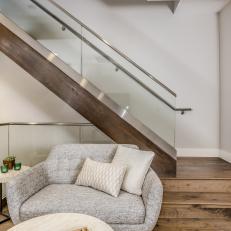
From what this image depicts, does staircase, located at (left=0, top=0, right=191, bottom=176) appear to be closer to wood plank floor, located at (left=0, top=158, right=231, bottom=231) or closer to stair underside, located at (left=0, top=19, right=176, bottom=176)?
stair underside, located at (left=0, top=19, right=176, bottom=176)

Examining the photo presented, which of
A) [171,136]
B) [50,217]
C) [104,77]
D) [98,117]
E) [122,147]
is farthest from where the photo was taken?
[104,77]

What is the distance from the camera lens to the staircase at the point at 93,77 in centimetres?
308

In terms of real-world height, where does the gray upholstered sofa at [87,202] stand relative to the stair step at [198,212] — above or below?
above

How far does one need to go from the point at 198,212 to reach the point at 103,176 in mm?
1130

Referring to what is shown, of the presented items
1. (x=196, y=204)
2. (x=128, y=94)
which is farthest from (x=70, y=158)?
(x=128, y=94)

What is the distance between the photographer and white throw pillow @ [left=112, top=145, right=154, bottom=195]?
2.33m

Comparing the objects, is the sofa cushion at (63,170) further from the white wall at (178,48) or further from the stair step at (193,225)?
the white wall at (178,48)

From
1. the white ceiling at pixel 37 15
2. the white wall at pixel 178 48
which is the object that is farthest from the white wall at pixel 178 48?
the white ceiling at pixel 37 15

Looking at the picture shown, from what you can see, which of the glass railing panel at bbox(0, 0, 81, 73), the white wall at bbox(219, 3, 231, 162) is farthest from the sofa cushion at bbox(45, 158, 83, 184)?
the white wall at bbox(219, 3, 231, 162)

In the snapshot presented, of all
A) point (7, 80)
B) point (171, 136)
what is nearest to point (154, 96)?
point (171, 136)

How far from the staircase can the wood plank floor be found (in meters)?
0.22

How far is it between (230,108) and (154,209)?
272 cm

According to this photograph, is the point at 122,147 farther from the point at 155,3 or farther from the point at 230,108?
the point at 155,3

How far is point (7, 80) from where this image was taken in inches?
192
